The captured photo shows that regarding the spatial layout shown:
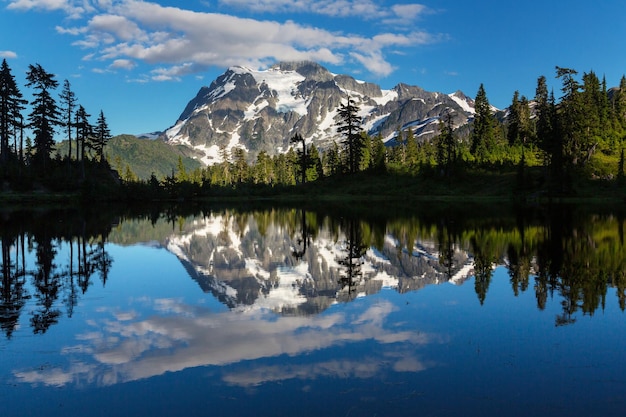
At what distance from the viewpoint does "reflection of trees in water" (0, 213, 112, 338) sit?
49.5ft

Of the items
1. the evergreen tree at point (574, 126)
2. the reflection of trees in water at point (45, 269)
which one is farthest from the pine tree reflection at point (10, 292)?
the evergreen tree at point (574, 126)

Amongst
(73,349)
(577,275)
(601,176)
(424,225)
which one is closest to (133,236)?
(424,225)

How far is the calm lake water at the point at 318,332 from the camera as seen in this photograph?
885 cm

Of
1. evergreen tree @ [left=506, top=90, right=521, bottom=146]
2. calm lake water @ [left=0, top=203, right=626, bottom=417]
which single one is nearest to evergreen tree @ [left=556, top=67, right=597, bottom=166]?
evergreen tree @ [left=506, top=90, right=521, bottom=146]

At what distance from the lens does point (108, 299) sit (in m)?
17.2

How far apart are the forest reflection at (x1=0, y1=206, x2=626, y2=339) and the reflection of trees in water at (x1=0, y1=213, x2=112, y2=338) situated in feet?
0.15

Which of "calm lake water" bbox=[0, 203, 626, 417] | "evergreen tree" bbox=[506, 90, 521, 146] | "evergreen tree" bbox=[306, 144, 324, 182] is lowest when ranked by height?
"calm lake water" bbox=[0, 203, 626, 417]

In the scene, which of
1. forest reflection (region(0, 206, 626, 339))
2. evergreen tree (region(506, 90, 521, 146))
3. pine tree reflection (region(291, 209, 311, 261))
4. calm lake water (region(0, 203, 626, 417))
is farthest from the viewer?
evergreen tree (region(506, 90, 521, 146))

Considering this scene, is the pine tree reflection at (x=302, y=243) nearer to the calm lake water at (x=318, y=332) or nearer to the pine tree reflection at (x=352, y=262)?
the calm lake water at (x=318, y=332)

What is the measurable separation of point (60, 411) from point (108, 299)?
361 inches

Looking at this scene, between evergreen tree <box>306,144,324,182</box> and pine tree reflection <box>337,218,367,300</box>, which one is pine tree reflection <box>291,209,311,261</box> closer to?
pine tree reflection <box>337,218,367,300</box>

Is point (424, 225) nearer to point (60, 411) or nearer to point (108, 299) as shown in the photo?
point (108, 299)

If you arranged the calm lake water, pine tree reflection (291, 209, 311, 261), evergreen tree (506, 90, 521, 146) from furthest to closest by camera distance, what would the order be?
evergreen tree (506, 90, 521, 146), pine tree reflection (291, 209, 311, 261), the calm lake water

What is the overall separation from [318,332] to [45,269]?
50.5 ft
